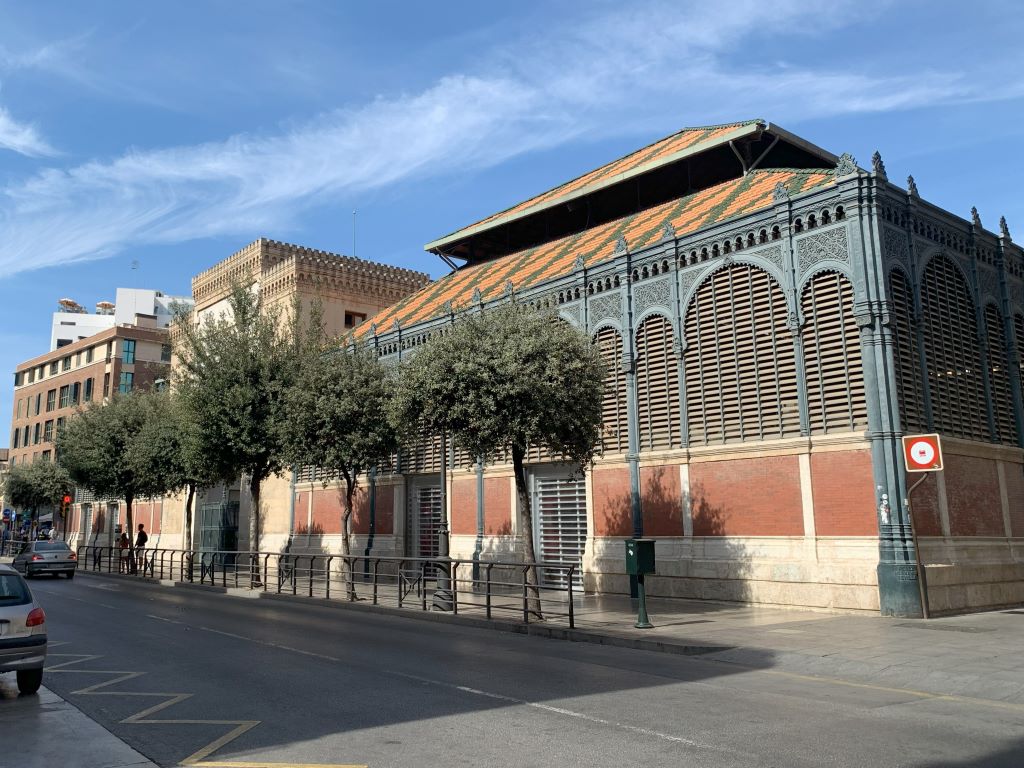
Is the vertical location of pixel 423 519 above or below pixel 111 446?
below

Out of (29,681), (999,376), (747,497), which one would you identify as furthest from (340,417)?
(999,376)

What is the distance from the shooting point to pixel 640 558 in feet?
49.1

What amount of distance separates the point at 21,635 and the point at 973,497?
1853 cm

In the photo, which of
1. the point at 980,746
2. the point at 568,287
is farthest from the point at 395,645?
the point at 568,287

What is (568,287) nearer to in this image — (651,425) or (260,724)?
(651,425)

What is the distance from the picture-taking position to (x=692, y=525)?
785 inches

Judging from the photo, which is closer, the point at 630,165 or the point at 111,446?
the point at 630,165

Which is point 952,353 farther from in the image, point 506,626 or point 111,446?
point 111,446

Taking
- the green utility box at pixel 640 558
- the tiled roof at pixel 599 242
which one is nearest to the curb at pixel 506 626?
the green utility box at pixel 640 558

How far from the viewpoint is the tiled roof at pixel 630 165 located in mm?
26609

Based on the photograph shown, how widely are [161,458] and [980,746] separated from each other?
32.8 m

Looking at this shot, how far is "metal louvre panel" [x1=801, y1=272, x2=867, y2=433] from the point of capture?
17469 mm

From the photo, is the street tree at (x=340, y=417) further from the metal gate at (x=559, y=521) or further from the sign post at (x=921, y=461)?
the sign post at (x=921, y=461)

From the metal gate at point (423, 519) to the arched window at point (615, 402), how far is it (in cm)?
849
